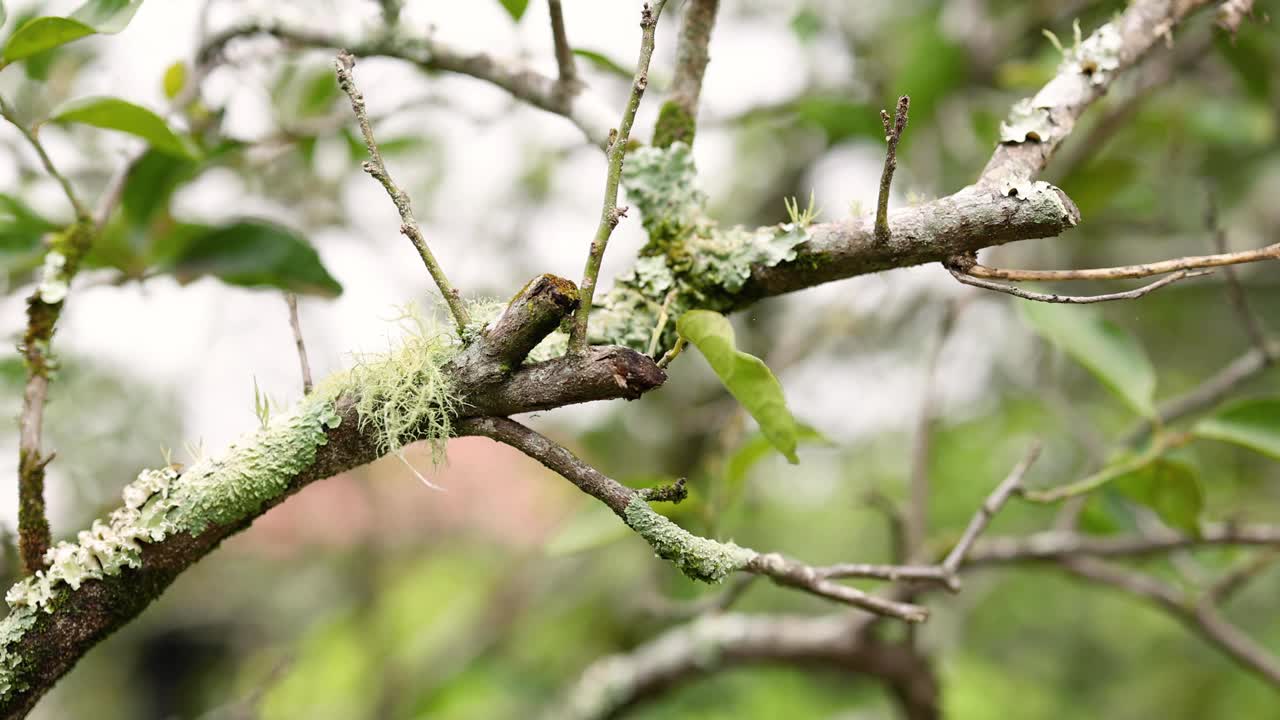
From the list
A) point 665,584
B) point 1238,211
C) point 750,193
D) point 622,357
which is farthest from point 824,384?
point 622,357

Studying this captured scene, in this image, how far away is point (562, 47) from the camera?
93 cm

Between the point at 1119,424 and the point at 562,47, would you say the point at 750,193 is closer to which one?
the point at 1119,424

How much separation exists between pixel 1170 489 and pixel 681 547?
77cm

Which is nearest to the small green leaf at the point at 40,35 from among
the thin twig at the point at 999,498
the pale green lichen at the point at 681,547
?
the pale green lichen at the point at 681,547

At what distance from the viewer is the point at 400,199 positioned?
2.12ft

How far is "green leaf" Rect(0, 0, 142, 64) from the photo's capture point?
781 mm

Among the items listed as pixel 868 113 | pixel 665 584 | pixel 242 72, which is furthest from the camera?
pixel 665 584

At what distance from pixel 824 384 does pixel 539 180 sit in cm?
102

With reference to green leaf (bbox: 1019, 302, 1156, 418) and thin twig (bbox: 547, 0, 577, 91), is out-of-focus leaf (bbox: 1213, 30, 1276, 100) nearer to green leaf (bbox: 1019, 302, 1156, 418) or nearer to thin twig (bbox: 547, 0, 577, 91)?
green leaf (bbox: 1019, 302, 1156, 418)

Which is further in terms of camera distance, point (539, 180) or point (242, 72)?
point (539, 180)

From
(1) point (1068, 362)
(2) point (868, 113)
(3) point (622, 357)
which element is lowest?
→ (1) point (1068, 362)

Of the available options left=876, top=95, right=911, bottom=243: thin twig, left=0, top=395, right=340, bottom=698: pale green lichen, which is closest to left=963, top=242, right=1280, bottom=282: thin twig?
left=876, top=95, right=911, bottom=243: thin twig

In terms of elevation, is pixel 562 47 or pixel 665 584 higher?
pixel 562 47

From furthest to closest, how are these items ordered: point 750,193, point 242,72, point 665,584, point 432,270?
point 750,193, point 665,584, point 242,72, point 432,270
